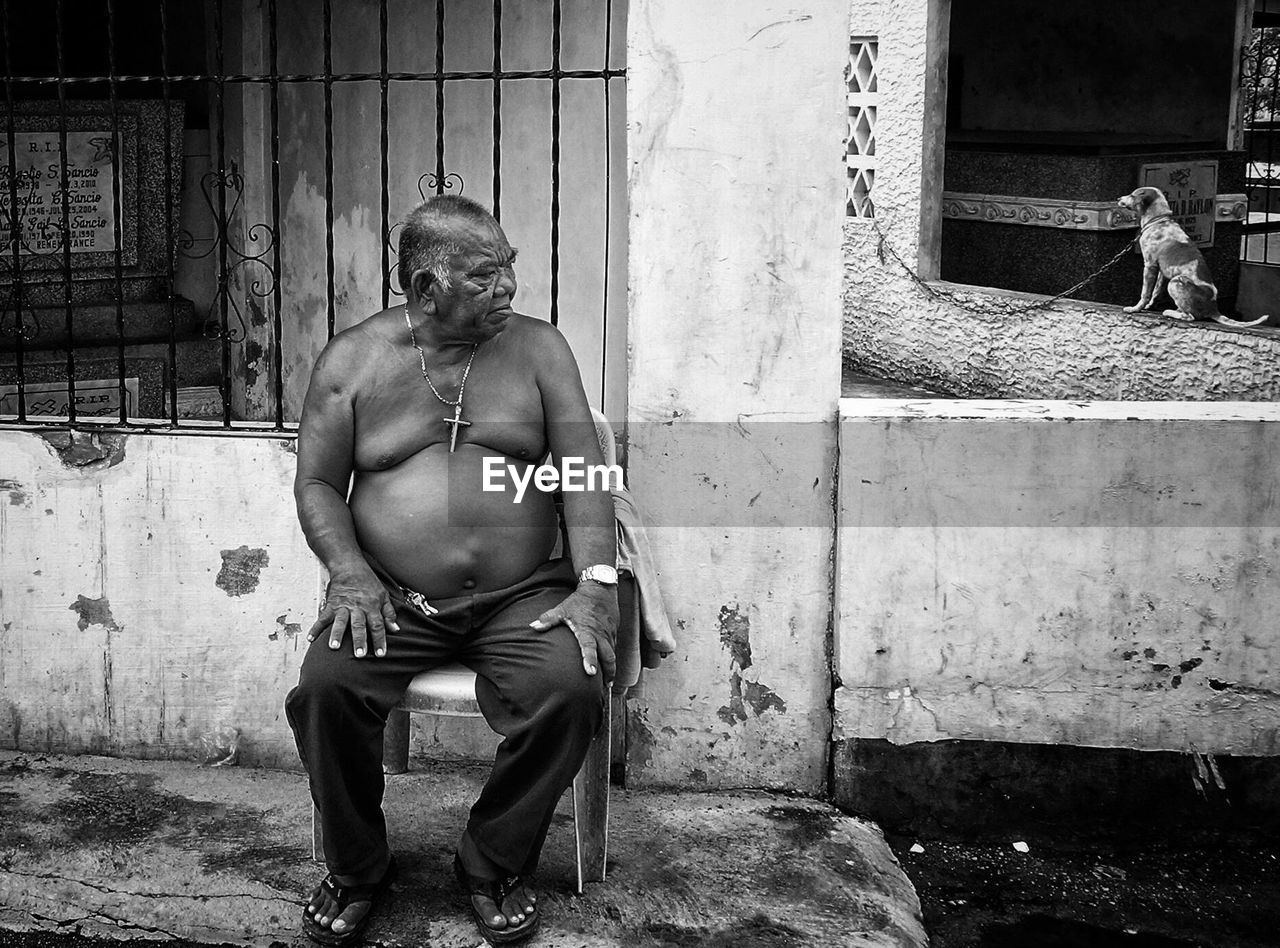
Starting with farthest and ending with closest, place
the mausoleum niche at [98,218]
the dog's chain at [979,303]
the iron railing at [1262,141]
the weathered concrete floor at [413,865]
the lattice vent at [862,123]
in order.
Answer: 1. the iron railing at [1262,141]
2. the lattice vent at [862,123]
3. the dog's chain at [979,303]
4. the mausoleum niche at [98,218]
5. the weathered concrete floor at [413,865]

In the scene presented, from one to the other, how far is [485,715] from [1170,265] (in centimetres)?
401

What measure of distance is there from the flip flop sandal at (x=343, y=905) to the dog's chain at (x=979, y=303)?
444 centimetres

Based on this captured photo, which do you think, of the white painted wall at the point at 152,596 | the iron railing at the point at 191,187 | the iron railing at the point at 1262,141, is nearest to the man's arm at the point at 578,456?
the white painted wall at the point at 152,596

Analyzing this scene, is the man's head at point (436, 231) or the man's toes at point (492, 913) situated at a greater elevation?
the man's head at point (436, 231)

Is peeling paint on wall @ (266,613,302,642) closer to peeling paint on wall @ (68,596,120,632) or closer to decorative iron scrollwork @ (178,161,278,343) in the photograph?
peeling paint on wall @ (68,596,120,632)

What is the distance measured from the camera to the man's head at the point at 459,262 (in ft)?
10.5

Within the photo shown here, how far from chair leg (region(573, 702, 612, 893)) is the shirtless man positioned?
15 centimetres

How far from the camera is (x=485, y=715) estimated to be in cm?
316

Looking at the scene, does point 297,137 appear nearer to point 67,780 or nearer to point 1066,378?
point 67,780

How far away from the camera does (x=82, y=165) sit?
5398mm

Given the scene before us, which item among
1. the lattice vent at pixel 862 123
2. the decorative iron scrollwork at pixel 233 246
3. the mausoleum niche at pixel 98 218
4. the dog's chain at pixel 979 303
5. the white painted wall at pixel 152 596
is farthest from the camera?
the lattice vent at pixel 862 123

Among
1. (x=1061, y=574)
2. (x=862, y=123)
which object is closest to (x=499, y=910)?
(x=1061, y=574)

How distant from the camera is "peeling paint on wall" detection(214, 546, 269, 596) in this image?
13.0 ft

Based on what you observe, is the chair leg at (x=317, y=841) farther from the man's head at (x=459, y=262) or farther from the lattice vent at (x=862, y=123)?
the lattice vent at (x=862, y=123)
